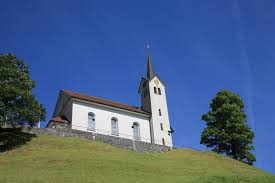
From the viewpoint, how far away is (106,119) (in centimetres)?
5453

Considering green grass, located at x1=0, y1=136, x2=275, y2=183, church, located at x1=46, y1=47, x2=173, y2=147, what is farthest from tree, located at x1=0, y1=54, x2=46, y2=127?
church, located at x1=46, y1=47, x2=173, y2=147

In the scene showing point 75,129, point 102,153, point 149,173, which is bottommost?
point 149,173

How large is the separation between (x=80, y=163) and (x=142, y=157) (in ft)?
33.6

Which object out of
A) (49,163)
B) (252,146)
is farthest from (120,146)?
(252,146)

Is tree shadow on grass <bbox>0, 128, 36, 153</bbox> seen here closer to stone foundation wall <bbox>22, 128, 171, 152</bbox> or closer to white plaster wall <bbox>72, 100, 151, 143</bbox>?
stone foundation wall <bbox>22, 128, 171, 152</bbox>

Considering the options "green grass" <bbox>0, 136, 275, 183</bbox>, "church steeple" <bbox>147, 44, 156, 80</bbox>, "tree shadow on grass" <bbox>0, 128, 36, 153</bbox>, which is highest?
"church steeple" <bbox>147, 44, 156, 80</bbox>

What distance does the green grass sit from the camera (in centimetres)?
2861

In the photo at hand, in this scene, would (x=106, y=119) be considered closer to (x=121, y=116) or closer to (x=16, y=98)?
(x=121, y=116)

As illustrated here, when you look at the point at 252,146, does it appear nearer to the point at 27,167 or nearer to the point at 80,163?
the point at 80,163

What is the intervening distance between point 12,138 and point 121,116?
20704mm

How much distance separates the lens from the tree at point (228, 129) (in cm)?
5312

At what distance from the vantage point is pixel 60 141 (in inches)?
1635

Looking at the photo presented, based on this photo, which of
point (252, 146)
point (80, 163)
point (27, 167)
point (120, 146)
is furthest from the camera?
point (252, 146)

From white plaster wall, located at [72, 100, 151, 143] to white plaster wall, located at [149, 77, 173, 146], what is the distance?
136 centimetres
